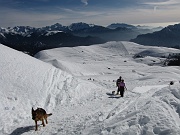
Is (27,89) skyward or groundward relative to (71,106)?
skyward

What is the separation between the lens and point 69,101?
899 inches

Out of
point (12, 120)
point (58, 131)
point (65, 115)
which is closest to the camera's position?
point (58, 131)

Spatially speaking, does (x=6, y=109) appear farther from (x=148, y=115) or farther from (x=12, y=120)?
(x=148, y=115)

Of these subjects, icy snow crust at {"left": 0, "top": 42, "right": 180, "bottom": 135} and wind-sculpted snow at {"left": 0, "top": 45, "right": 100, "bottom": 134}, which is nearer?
icy snow crust at {"left": 0, "top": 42, "right": 180, "bottom": 135}

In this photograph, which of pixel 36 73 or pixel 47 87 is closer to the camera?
pixel 47 87

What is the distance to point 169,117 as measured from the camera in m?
12.6

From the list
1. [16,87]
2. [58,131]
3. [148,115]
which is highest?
[16,87]

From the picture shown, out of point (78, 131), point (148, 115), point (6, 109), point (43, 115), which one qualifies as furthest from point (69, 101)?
point (148, 115)

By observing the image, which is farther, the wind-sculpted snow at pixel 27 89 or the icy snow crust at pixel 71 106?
the wind-sculpted snow at pixel 27 89

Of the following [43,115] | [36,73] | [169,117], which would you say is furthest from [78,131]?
[36,73]

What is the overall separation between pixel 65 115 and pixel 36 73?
9813mm

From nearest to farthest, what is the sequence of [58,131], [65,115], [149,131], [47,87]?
1. [149,131]
2. [58,131]
3. [65,115]
4. [47,87]

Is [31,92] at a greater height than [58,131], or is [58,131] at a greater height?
[31,92]

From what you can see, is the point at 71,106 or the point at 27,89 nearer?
the point at 71,106
